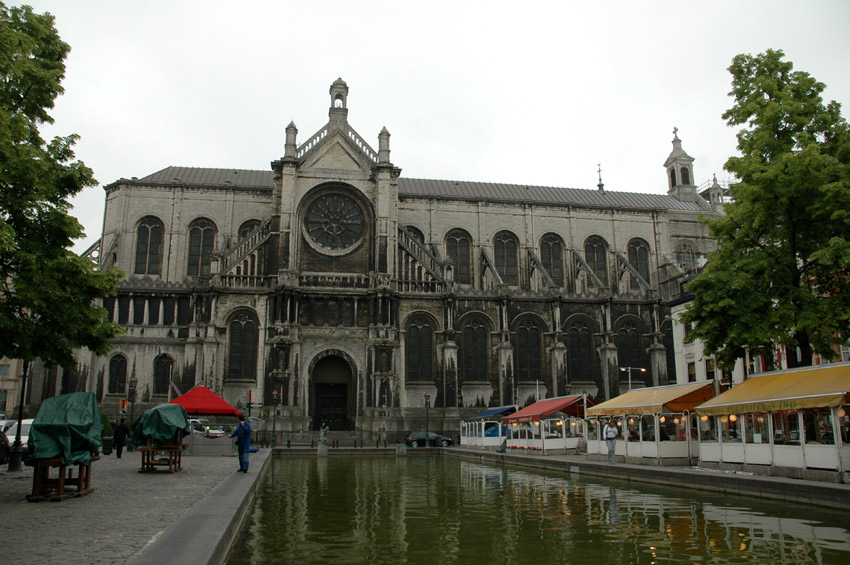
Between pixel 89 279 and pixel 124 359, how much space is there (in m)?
32.7

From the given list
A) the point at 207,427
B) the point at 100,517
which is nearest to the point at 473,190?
the point at 207,427

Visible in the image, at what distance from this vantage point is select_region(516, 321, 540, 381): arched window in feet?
171

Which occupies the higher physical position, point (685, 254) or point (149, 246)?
point (685, 254)

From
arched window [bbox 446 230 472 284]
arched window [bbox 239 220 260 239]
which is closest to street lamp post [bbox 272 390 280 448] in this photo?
arched window [bbox 239 220 260 239]

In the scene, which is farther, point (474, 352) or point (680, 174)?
point (680, 174)

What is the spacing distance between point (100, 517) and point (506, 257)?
4860 centimetres

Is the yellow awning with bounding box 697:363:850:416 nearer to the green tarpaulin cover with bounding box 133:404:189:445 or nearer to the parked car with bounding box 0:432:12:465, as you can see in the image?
the green tarpaulin cover with bounding box 133:404:189:445

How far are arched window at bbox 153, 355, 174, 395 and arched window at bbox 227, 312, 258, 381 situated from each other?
4.49 m

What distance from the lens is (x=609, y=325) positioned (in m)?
53.5

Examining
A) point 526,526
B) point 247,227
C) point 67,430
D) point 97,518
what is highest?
point 247,227

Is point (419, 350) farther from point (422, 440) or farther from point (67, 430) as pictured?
point (67, 430)

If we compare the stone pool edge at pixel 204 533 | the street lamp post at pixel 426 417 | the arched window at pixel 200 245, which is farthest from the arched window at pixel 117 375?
the stone pool edge at pixel 204 533

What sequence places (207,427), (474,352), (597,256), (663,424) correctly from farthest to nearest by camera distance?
(597,256) < (474,352) < (207,427) < (663,424)

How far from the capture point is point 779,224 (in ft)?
82.1
